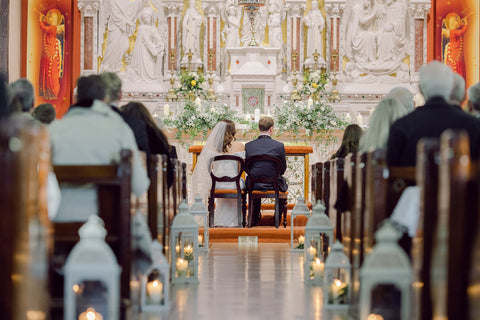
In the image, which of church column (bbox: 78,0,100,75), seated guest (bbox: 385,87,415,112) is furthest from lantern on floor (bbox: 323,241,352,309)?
church column (bbox: 78,0,100,75)

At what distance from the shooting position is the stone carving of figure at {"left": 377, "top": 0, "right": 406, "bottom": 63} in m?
12.2

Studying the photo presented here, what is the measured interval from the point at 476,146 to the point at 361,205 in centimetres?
79

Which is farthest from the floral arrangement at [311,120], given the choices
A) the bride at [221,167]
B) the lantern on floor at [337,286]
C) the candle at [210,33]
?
the lantern on floor at [337,286]

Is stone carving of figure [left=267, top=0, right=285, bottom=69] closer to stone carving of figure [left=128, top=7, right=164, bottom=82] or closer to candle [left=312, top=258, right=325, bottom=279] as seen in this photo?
stone carving of figure [left=128, top=7, right=164, bottom=82]

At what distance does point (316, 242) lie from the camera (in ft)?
17.2

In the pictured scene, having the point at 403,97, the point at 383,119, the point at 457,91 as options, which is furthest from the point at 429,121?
the point at 457,91

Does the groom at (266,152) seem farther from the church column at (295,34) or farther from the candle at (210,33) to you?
the candle at (210,33)

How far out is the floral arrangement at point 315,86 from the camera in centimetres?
1070

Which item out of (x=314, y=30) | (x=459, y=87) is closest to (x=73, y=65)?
(x=314, y=30)

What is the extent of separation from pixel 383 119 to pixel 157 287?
5.12 ft

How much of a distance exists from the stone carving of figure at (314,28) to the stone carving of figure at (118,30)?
2.88 m

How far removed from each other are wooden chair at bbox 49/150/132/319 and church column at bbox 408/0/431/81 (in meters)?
9.93

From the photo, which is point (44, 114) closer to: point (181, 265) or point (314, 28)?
point (181, 265)

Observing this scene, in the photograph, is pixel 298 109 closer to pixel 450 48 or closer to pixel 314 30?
pixel 314 30
